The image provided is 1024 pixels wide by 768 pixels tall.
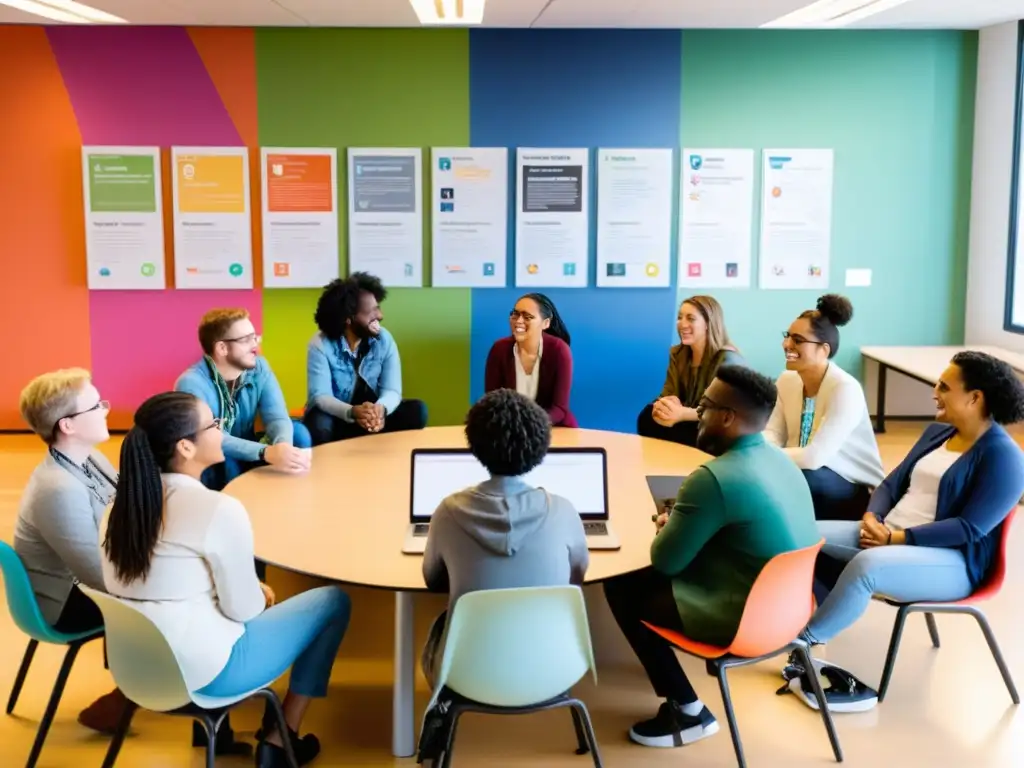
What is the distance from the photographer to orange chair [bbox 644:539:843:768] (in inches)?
113

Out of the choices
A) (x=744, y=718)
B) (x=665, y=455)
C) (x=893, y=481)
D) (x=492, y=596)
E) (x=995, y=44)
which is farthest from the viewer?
(x=995, y=44)

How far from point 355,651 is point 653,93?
459cm

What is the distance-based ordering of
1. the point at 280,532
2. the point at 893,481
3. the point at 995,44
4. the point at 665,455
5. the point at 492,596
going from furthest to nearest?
the point at 995,44, the point at 665,455, the point at 893,481, the point at 280,532, the point at 492,596

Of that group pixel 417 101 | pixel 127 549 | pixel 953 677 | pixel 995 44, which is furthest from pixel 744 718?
pixel 995 44

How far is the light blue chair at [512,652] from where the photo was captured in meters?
2.55

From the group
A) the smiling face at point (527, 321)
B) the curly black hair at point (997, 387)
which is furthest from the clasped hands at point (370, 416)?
the curly black hair at point (997, 387)

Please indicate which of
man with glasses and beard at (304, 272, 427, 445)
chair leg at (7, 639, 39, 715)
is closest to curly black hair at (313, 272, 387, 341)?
man with glasses and beard at (304, 272, 427, 445)

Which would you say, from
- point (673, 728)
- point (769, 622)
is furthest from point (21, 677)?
point (769, 622)

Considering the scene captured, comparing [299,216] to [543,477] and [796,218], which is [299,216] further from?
[543,477]

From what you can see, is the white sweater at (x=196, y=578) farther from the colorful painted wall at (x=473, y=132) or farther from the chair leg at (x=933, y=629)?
the colorful painted wall at (x=473, y=132)

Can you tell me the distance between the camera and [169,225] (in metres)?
7.27

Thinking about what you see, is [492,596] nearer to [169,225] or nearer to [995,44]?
[169,225]

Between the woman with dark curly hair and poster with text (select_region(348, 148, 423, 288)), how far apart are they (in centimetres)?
466

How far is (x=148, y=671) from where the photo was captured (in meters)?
2.57
